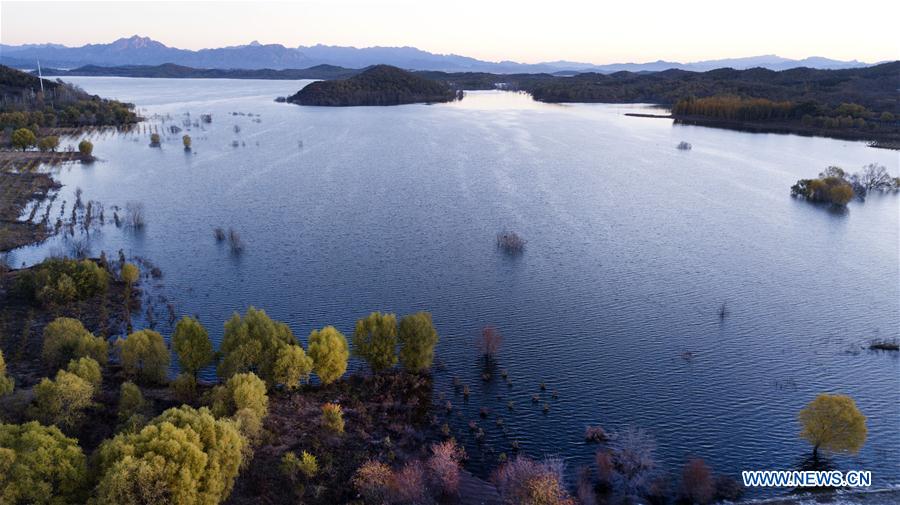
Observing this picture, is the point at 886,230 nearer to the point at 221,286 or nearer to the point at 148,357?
the point at 221,286

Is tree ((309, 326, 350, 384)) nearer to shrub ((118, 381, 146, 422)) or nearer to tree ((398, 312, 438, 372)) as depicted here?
tree ((398, 312, 438, 372))

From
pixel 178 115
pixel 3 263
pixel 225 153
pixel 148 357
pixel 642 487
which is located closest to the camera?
pixel 642 487

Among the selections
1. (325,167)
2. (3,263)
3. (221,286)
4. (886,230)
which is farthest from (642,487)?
(325,167)

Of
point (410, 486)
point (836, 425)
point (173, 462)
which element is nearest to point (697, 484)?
point (836, 425)

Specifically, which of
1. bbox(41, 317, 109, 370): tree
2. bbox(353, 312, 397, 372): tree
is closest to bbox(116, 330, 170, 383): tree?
bbox(41, 317, 109, 370): tree

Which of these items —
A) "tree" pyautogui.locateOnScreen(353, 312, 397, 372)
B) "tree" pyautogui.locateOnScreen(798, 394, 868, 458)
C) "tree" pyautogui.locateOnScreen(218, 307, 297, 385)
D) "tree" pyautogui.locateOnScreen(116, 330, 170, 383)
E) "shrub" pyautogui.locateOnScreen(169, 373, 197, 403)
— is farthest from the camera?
"tree" pyautogui.locateOnScreen(353, 312, 397, 372)

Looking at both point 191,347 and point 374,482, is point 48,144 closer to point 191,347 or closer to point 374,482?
point 191,347
